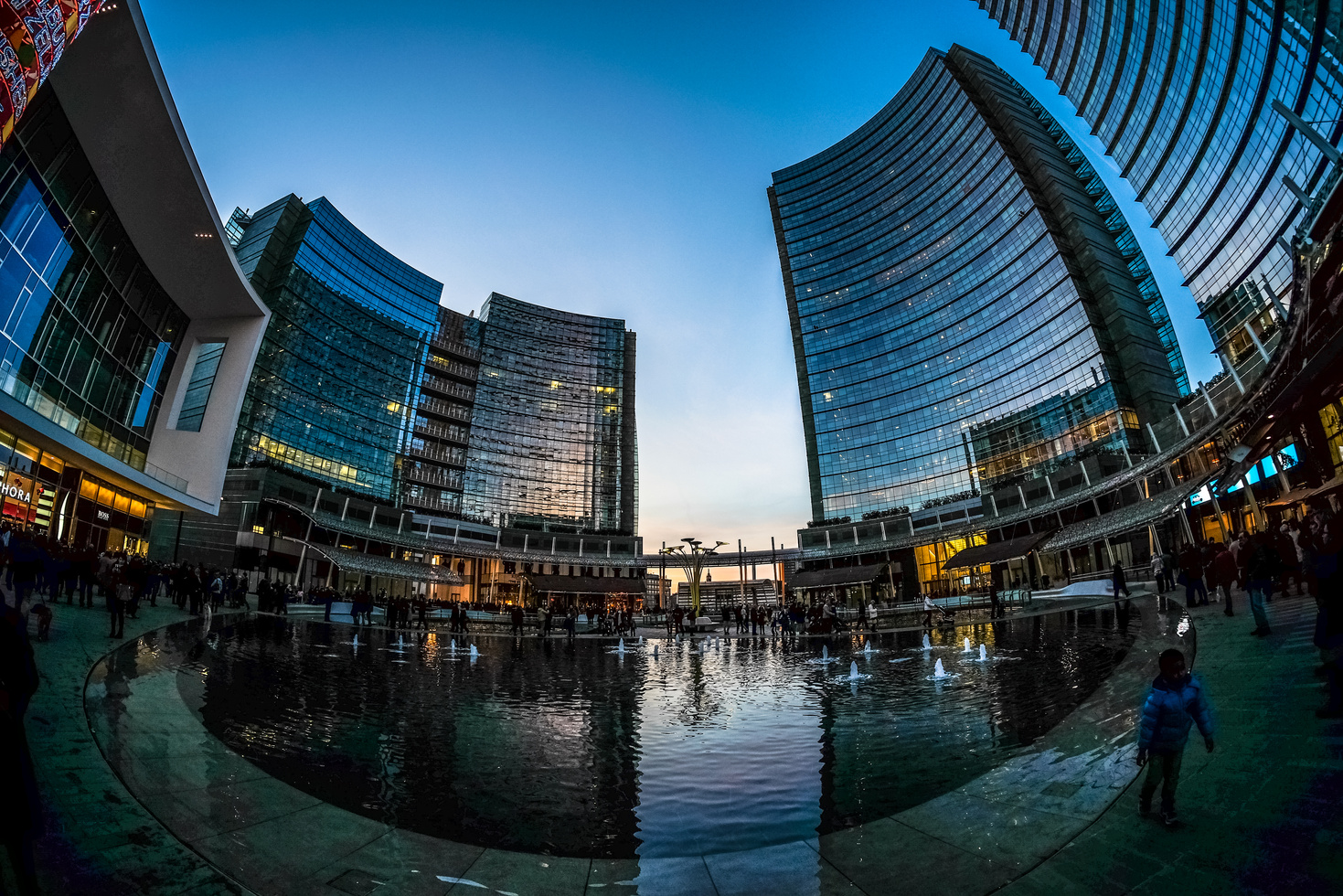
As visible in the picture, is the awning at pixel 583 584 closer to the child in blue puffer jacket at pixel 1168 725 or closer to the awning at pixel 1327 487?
the awning at pixel 1327 487

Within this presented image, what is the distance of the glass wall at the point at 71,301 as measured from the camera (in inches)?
830

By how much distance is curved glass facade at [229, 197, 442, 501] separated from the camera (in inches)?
2594

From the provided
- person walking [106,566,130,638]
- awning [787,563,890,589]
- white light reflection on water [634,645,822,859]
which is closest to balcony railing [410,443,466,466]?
awning [787,563,890,589]

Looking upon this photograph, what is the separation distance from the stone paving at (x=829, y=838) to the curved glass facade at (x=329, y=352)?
223 ft

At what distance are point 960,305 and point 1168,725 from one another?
88554 millimetres

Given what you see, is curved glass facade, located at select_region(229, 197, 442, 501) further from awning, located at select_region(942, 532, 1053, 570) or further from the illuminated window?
awning, located at select_region(942, 532, 1053, 570)

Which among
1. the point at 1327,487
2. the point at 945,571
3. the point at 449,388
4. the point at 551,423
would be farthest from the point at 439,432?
the point at 1327,487

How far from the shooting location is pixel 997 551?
56031mm

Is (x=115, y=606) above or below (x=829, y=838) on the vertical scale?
above

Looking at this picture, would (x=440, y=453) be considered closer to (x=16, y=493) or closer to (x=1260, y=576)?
(x=16, y=493)

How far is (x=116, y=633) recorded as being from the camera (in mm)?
11766

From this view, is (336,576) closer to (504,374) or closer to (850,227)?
(504,374)

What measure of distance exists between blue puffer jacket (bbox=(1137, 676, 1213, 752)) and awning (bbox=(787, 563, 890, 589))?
71.0 metres

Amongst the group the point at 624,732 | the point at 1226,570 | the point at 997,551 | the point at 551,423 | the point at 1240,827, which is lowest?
the point at 624,732
